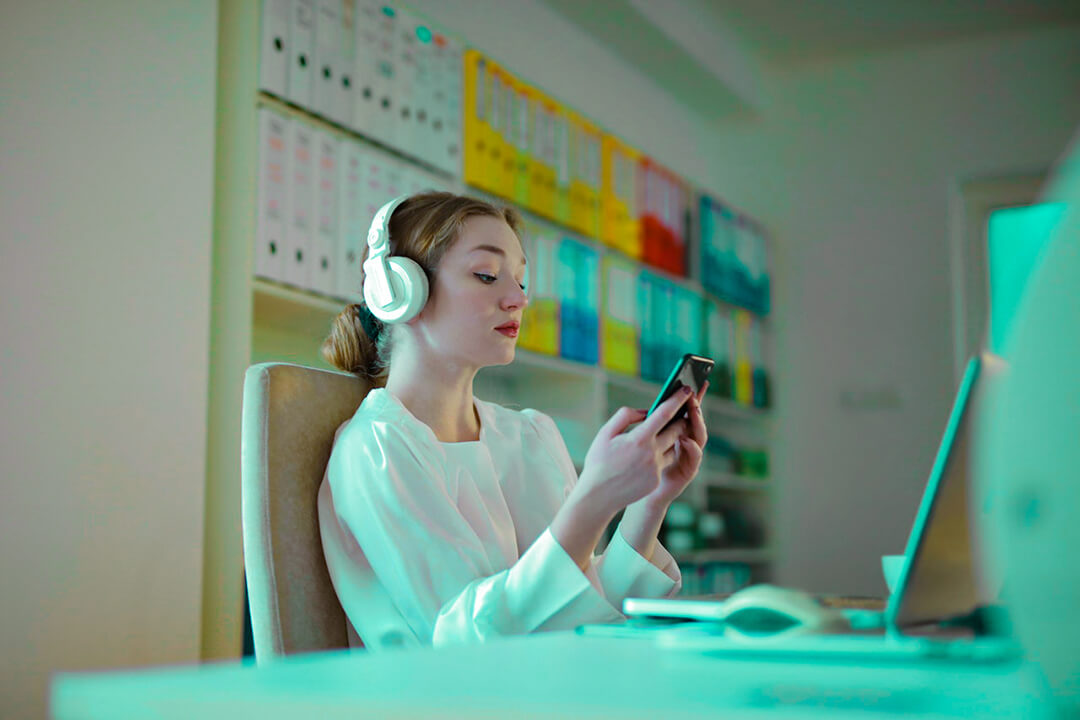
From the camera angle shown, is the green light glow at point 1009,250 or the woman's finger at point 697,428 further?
the woman's finger at point 697,428

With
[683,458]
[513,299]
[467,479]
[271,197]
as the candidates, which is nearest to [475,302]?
[513,299]

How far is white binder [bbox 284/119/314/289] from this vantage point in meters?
2.45

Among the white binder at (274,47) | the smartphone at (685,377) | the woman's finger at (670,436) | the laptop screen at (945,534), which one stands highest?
the white binder at (274,47)

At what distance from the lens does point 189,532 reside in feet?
7.23

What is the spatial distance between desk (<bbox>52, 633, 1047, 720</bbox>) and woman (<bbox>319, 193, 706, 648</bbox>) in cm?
48

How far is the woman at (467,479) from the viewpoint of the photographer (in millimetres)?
1110

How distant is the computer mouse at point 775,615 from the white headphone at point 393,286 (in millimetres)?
807

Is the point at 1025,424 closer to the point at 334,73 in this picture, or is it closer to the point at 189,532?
the point at 189,532

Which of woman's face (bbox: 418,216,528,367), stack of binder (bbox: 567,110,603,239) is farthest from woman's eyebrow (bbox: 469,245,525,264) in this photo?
stack of binder (bbox: 567,110,603,239)

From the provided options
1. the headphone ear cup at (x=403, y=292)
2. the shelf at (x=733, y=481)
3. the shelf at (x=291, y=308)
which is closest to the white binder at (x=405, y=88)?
the shelf at (x=291, y=308)

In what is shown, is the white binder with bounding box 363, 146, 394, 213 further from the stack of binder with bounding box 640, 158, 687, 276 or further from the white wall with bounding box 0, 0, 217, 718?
the stack of binder with bounding box 640, 158, 687, 276

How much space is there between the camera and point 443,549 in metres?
1.19

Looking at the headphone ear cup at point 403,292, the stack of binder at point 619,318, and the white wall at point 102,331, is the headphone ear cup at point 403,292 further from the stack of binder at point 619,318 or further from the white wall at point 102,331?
the stack of binder at point 619,318

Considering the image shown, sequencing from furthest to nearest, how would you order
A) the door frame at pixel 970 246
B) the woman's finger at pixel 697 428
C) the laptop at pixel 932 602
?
1. the door frame at pixel 970 246
2. the woman's finger at pixel 697 428
3. the laptop at pixel 932 602
